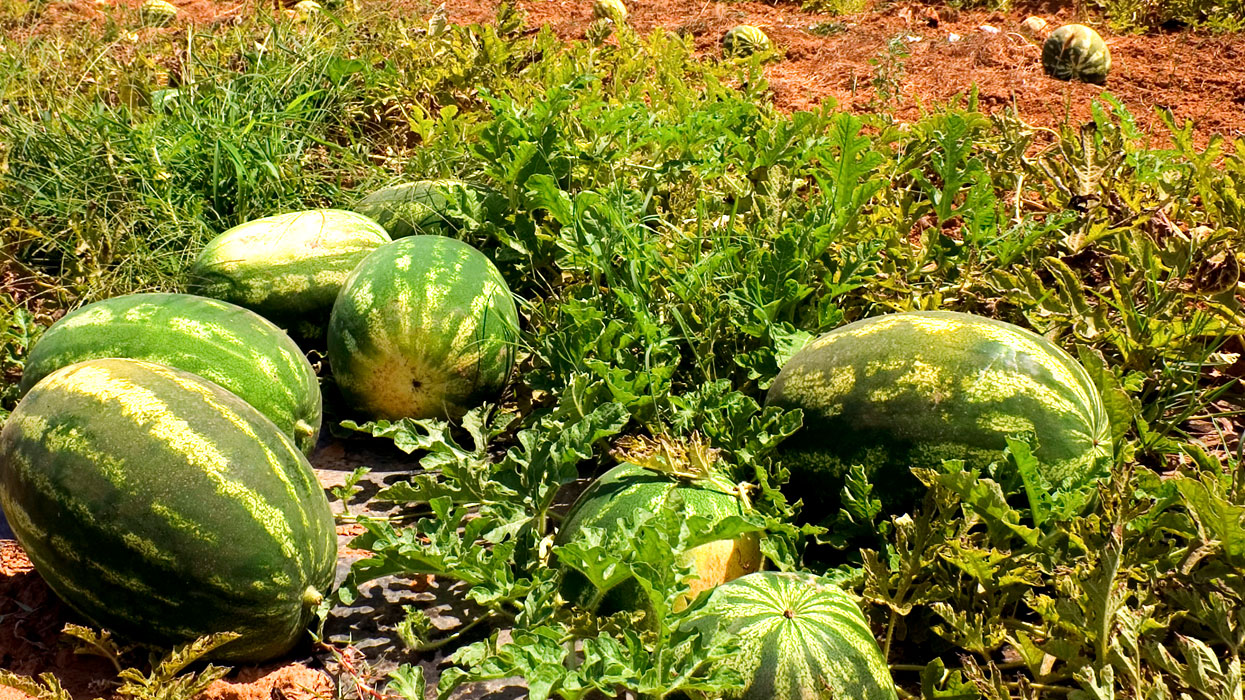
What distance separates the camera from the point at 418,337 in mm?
3295

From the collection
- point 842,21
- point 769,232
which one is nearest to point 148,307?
point 769,232

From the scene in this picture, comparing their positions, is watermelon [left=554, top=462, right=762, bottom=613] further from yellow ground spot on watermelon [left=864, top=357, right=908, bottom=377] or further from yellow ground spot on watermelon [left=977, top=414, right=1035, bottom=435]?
yellow ground spot on watermelon [left=977, top=414, right=1035, bottom=435]

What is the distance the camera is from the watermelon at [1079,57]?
5.86 metres

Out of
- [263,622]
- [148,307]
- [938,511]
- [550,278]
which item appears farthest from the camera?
[550,278]

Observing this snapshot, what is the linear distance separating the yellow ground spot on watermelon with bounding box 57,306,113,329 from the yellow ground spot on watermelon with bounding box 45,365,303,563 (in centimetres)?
62

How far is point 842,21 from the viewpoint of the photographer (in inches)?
290

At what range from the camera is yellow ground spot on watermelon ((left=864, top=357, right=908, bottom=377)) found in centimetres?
267

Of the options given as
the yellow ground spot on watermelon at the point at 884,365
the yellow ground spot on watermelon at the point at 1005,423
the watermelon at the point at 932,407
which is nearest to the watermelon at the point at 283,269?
the watermelon at the point at 932,407

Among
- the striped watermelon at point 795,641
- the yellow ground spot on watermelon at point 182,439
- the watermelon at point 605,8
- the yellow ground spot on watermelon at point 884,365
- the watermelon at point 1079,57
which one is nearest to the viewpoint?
the striped watermelon at point 795,641

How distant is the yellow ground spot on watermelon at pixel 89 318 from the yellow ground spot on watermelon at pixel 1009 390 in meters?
2.30

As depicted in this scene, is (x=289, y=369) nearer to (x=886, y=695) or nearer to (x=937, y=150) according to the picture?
(x=886, y=695)

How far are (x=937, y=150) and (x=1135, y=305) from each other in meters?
1.26

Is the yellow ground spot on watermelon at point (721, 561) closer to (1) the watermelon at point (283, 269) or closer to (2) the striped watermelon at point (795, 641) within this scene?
(2) the striped watermelon at point (795, 641)

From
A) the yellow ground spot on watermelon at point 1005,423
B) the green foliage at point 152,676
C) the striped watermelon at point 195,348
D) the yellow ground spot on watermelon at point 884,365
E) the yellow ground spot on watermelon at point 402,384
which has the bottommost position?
the yellow ground spot on watermelon at point 402,384
